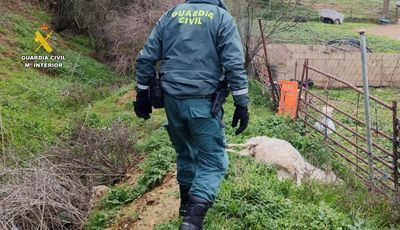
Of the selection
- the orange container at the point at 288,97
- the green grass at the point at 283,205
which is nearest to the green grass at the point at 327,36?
the orange container at the point at 288,97

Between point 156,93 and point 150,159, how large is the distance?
252 cm

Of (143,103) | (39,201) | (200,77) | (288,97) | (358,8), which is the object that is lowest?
(358,8)

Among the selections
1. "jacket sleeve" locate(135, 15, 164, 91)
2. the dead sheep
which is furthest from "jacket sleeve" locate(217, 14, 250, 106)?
the dead sheep

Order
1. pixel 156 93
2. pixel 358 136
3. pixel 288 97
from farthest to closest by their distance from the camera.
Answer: pixel 288 97 → pixel 358 136 → pixel 156 93

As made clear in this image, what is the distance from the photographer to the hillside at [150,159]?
421 cm

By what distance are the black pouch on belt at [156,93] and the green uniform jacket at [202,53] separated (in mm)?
70

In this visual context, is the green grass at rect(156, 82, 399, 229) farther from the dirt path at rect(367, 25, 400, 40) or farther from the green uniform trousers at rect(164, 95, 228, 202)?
the dirt path at rect(367, 25, 400, 40)

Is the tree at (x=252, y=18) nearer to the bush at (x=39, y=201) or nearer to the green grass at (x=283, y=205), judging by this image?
the green grass at (x=283, y=205)

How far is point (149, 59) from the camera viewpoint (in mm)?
3926

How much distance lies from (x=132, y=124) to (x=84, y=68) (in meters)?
6.86

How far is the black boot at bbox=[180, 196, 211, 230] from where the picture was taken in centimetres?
360

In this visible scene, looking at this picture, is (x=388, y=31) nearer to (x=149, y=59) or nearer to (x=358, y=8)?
(x=358, y=8)

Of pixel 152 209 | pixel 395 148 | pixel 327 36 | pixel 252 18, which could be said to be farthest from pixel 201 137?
pixel 327 36

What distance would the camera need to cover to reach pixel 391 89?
61.2 ft
